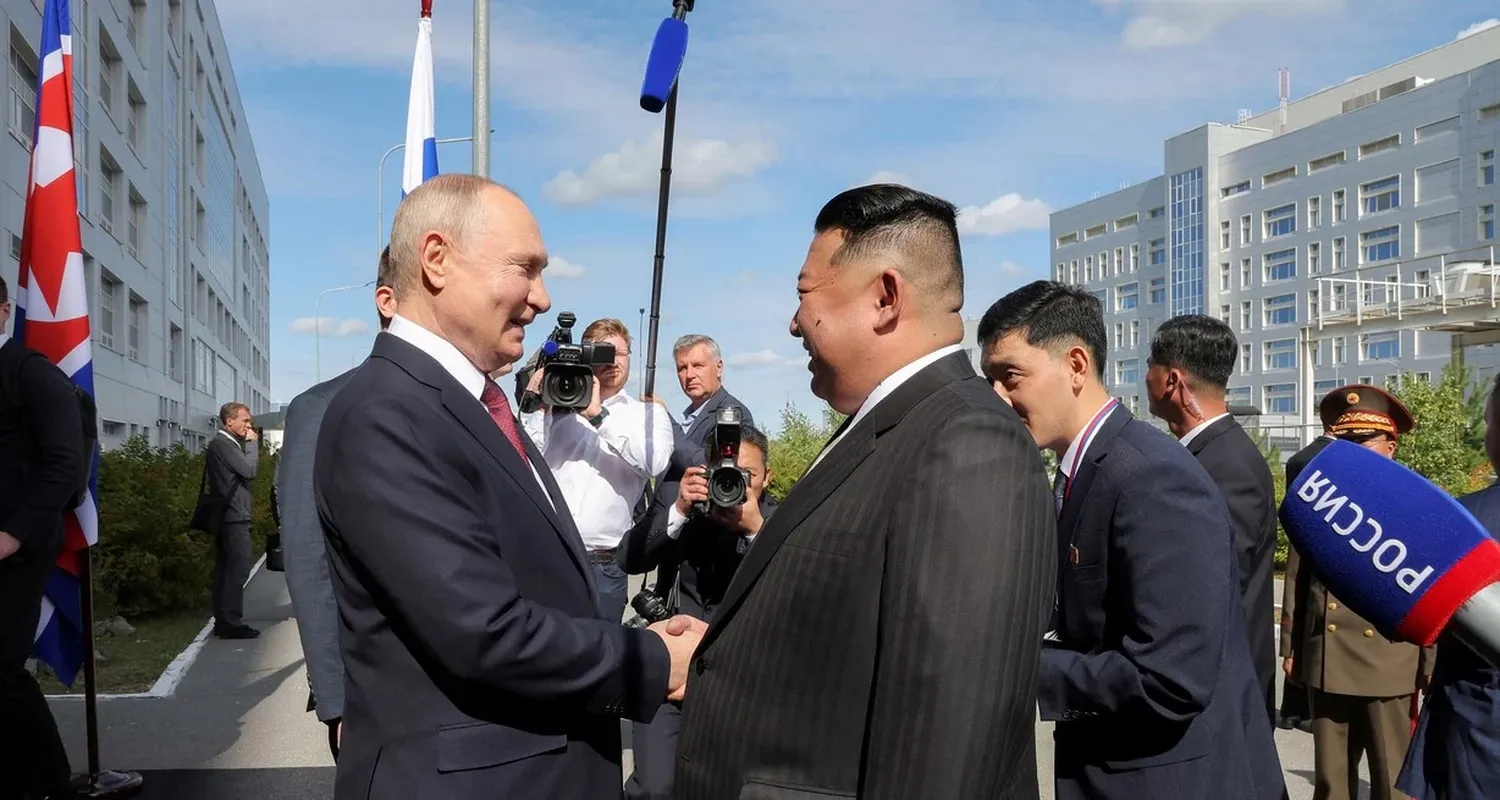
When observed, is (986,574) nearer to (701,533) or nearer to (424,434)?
(424,434)

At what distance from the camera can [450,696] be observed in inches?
91.1

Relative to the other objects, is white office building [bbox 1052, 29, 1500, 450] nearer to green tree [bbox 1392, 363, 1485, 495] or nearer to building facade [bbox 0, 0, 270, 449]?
green tree [bbox 1392, 363, 1485, 495]

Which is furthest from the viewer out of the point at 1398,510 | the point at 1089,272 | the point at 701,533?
the point at 1089,272

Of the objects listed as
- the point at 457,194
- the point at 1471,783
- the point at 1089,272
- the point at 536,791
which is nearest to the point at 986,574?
the point at 536,791

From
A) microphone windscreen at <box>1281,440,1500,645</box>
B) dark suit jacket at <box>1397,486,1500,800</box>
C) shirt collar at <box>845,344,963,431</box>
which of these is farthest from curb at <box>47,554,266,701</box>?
microphone windscreen at <box>1281,440,1500,645</box>

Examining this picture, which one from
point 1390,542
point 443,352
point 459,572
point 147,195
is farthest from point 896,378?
point 147,195

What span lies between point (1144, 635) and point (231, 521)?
1089 cm

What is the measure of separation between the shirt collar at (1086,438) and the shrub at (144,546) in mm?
11483

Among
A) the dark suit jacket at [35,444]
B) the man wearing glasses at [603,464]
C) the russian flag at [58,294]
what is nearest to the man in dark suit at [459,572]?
the dark suit jacket at [35,444]

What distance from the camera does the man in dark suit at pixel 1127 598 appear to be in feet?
8.96

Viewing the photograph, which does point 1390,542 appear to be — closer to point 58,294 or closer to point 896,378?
point 896,378

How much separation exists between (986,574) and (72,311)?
18.2 feet

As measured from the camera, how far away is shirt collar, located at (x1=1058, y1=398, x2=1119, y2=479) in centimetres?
303

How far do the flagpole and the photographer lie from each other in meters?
3.29
